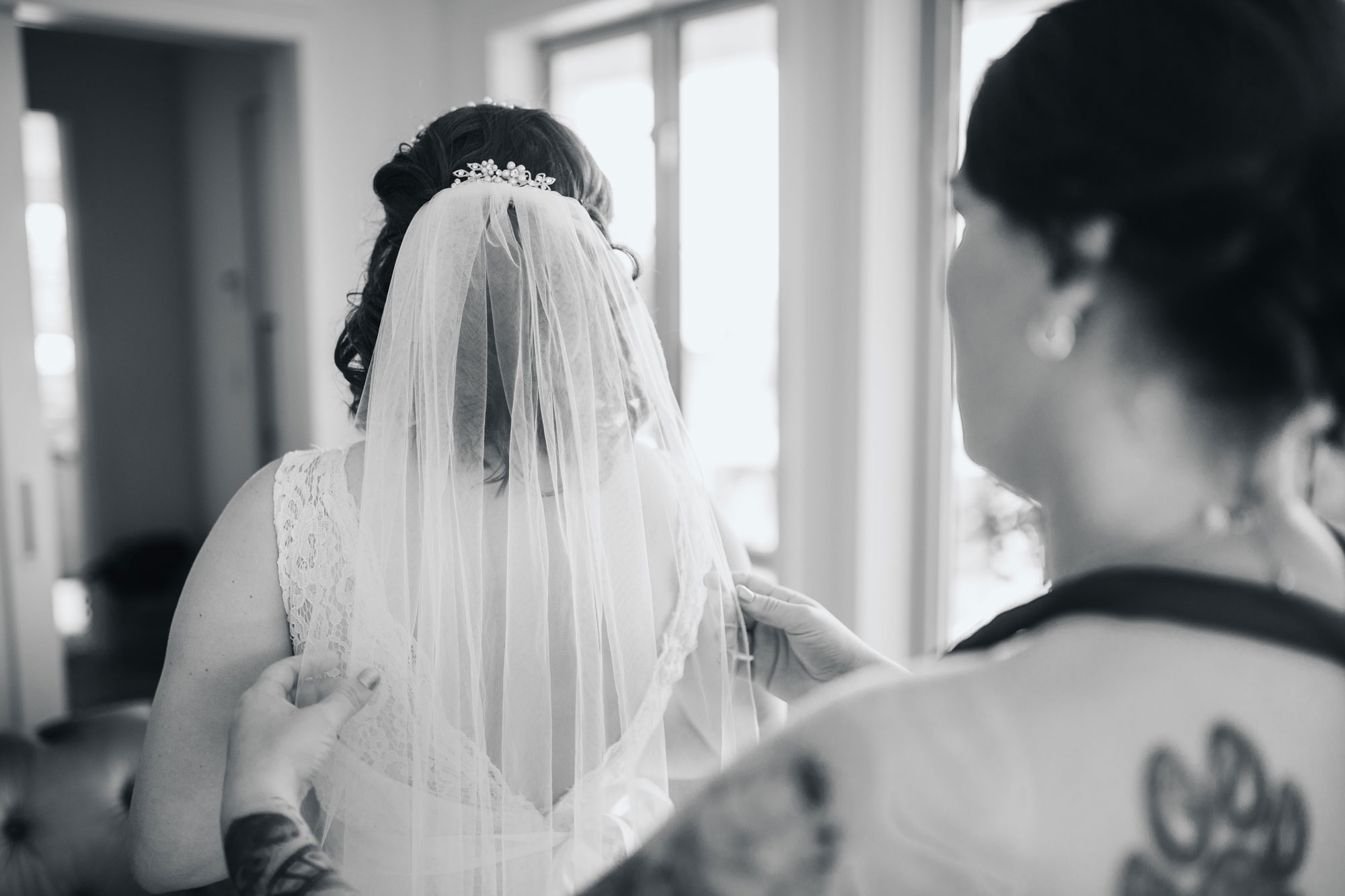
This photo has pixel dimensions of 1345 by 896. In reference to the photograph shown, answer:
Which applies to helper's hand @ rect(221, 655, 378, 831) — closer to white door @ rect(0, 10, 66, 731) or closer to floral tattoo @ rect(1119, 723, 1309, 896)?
floral tattoo @ rect(1119, 723, 1309, 896)

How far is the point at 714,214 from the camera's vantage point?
293 centimetres

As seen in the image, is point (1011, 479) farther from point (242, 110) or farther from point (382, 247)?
point (242, 110)

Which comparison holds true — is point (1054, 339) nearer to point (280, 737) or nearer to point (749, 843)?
point (749, 843)

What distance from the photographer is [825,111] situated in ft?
7.59

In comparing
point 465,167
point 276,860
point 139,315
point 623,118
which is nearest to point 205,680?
point 276,860

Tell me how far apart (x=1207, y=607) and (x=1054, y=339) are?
0.49ft

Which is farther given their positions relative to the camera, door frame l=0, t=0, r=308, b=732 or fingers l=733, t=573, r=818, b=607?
door frame l=0, t=0, r=308, b=732

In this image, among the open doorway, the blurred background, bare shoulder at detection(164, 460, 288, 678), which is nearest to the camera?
bare shoulder at detection(164, 460, 288, 678)

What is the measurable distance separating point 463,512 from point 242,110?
4.00 metres

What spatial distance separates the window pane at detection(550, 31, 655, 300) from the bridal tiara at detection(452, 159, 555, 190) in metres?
1.93

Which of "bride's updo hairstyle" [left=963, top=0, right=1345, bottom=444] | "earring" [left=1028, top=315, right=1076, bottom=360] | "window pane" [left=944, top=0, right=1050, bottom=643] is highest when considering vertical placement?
"bride's updo hairstyle" [left=963, top=0, right=1345, bottom=444]

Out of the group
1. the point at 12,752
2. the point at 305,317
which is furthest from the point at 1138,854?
the point at 305,317

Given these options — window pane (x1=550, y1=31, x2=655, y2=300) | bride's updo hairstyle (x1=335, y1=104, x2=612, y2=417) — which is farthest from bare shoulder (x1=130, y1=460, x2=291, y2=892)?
window pane (x1=550, y1=31, x2=655, y2=300)

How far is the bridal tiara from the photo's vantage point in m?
1.08
